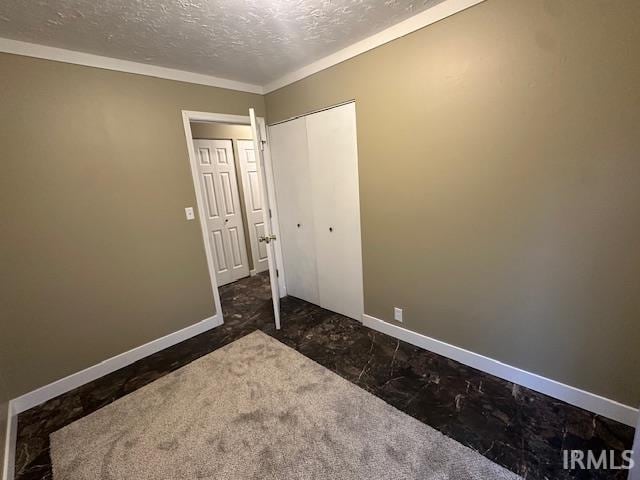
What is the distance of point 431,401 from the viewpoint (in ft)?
5.66

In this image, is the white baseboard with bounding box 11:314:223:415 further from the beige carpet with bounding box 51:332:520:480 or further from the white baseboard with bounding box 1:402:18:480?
the beige carpet with bounding box 51:332:520:480

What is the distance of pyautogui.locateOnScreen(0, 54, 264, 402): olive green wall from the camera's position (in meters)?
1.81

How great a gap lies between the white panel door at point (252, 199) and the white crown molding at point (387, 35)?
1.55 meters

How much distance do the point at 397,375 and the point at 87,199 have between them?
2.65m

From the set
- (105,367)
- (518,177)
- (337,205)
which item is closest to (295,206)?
(337,205)

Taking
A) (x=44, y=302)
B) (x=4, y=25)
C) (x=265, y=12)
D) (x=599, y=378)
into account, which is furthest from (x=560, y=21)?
(x=44, y=302)

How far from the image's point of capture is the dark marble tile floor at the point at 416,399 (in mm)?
1401

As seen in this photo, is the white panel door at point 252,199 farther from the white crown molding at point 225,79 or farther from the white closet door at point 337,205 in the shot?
the white closet door at point 337,205

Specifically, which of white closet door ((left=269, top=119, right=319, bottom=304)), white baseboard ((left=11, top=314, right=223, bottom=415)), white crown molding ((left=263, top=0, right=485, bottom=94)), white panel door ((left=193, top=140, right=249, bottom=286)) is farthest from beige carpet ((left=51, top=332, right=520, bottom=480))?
white crown molding ((left=263, top=0, right=485, bottom=94))

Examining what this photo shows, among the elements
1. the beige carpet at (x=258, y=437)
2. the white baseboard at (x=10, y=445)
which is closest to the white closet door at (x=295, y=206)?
the beige carpet at (x=258, y=437)

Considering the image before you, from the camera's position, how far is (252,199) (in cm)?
421

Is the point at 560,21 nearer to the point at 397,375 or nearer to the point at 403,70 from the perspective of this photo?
the point at 403,70

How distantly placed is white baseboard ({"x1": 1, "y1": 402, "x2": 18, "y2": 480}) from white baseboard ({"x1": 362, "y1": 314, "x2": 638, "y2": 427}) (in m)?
2.49

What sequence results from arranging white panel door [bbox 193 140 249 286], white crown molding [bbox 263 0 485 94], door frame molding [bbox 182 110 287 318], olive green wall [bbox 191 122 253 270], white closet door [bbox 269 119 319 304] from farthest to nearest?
1. white panel door [bbox 193 140 249 286]
2. olive green wall [bbox 191 122 253 270]
3. white closet door [bbox 269 119 319 304]
4. door frame molding [bbox 182 110 287 318]
5. white crown molding [bbox 263 0 485 94]
